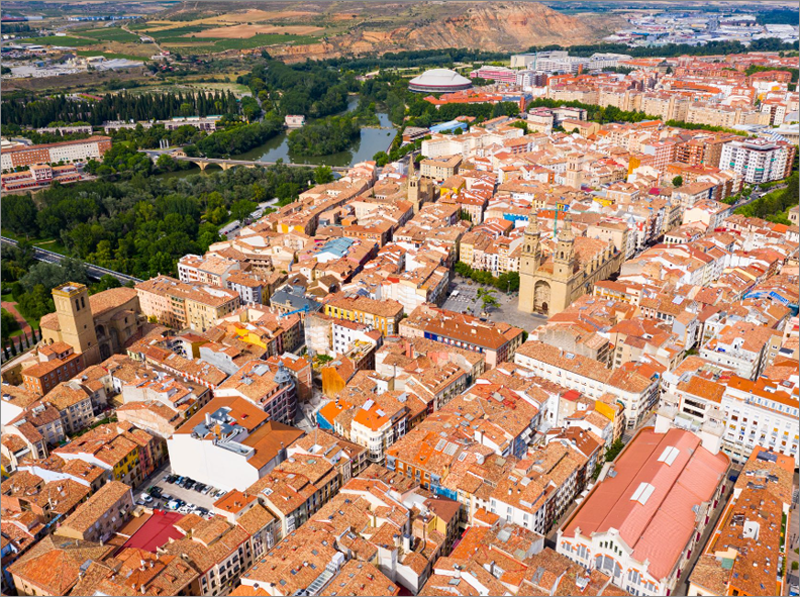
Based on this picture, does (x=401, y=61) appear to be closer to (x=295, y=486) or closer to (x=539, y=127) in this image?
(x=539, y=127)

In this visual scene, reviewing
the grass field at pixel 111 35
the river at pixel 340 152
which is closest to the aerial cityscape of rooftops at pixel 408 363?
the river at pixel 340 152

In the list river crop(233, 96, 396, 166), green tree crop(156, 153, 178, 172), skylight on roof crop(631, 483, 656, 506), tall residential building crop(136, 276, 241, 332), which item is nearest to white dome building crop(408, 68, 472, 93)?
river crop(233, 96, 396, 166)

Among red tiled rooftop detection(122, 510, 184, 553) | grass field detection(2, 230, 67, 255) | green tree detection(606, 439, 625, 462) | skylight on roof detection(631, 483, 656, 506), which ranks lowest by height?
grass field detection(2, 230, 67, 255)

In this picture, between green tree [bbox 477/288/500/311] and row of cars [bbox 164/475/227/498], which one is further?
green tree [bbox 477/288/500/311]

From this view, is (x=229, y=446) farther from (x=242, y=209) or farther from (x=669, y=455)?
(x=242, y=209)

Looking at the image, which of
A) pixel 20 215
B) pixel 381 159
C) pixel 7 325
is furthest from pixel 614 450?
pixel 381 159

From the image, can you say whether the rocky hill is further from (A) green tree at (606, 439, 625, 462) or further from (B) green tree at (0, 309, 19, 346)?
(A) green tree at (606, 439, 625, 462)

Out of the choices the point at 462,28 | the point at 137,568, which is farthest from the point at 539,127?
the point at 462,28
